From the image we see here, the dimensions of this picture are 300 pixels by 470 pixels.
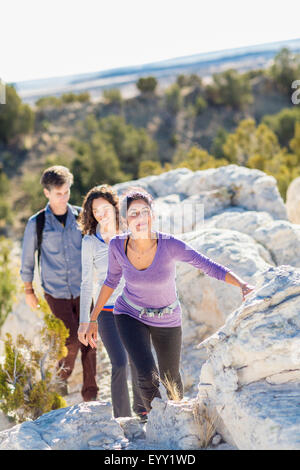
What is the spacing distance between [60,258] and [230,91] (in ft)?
140

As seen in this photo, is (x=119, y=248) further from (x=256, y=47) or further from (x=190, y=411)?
(x=256, y=47)

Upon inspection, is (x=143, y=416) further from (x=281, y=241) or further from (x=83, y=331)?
(x=281, y=241)

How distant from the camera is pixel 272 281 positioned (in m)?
3.02

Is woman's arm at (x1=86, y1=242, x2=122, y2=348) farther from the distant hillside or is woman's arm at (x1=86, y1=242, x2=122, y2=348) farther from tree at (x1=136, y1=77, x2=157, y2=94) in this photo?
the distant hillside

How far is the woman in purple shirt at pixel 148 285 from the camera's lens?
10.9 ft

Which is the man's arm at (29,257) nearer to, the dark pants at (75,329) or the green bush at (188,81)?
the dark pants at (75,329)

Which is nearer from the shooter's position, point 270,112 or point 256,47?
point 270,112

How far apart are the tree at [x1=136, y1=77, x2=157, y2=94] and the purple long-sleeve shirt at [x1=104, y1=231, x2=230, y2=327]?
44.5m

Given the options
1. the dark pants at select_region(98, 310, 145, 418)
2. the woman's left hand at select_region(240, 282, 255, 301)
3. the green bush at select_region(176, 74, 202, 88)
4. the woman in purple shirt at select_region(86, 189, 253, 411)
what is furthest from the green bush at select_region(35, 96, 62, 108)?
the woman's left hand at select_region(240, 282, 255, 301)

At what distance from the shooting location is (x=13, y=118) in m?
37.5

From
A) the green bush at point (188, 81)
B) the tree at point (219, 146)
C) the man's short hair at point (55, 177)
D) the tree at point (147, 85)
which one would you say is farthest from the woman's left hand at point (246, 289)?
the green bush at point (188, 81)

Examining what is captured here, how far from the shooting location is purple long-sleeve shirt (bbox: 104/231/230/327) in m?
3.33
